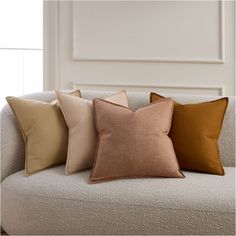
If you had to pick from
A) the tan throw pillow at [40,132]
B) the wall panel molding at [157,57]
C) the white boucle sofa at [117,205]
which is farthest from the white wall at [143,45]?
the white boucle sofa at [117,205]

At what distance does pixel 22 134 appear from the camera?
71.6 inches

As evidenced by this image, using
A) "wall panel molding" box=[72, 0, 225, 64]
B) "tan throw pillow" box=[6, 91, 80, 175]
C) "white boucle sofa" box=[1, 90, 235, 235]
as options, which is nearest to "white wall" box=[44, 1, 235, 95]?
"wall panel molding" box=[72, 0, 225, 64]

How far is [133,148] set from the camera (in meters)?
1.61

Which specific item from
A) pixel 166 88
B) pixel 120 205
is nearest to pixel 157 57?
pixel 166 88

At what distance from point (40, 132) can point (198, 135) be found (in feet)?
2.57

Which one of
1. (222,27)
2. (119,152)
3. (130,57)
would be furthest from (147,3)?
(119,152)

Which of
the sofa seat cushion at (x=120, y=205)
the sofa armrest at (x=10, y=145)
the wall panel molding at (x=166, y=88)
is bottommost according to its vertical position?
the sofa seat cushion at (x=120, y=205)

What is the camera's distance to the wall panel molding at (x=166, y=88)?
2.79 metres

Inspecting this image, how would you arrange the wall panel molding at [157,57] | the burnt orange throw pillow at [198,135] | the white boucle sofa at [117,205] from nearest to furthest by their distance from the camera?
the white boucle sofa at [117,205] < the burnt orange throw pillow at [198,135] < the wall panel molding at [157,57]

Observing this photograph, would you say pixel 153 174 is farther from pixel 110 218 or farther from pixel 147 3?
pixel 147 3

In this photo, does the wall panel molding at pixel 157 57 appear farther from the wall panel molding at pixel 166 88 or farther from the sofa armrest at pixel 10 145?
the sofa armrest at pixel 10 145

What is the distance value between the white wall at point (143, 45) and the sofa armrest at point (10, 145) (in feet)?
3.78

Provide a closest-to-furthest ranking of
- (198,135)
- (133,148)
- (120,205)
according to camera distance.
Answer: (120,205) < (133,148) < (198,135)

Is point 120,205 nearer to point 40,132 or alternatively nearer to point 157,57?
point 40,132
